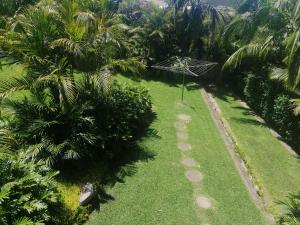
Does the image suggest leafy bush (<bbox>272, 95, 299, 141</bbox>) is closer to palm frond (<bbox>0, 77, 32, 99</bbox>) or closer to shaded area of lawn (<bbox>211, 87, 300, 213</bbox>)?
Result: shaded area of lawn (<bbox>211, 87, 300, 213</bbox>)

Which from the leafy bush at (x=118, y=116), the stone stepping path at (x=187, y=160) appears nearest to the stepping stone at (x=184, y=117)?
the stone stepping path at (x=187, y=160)

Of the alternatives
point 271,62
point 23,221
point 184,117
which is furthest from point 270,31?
point 23,221

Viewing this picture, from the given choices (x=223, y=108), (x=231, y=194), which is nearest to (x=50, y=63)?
(x=231, y=194)

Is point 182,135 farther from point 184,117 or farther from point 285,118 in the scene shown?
point 285,118

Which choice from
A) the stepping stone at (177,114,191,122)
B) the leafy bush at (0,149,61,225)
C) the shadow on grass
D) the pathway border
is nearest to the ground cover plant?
the leafy bush at (0,149,61,225)

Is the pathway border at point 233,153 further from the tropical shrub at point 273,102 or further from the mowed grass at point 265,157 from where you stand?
the tropical shrub at point 273,102
